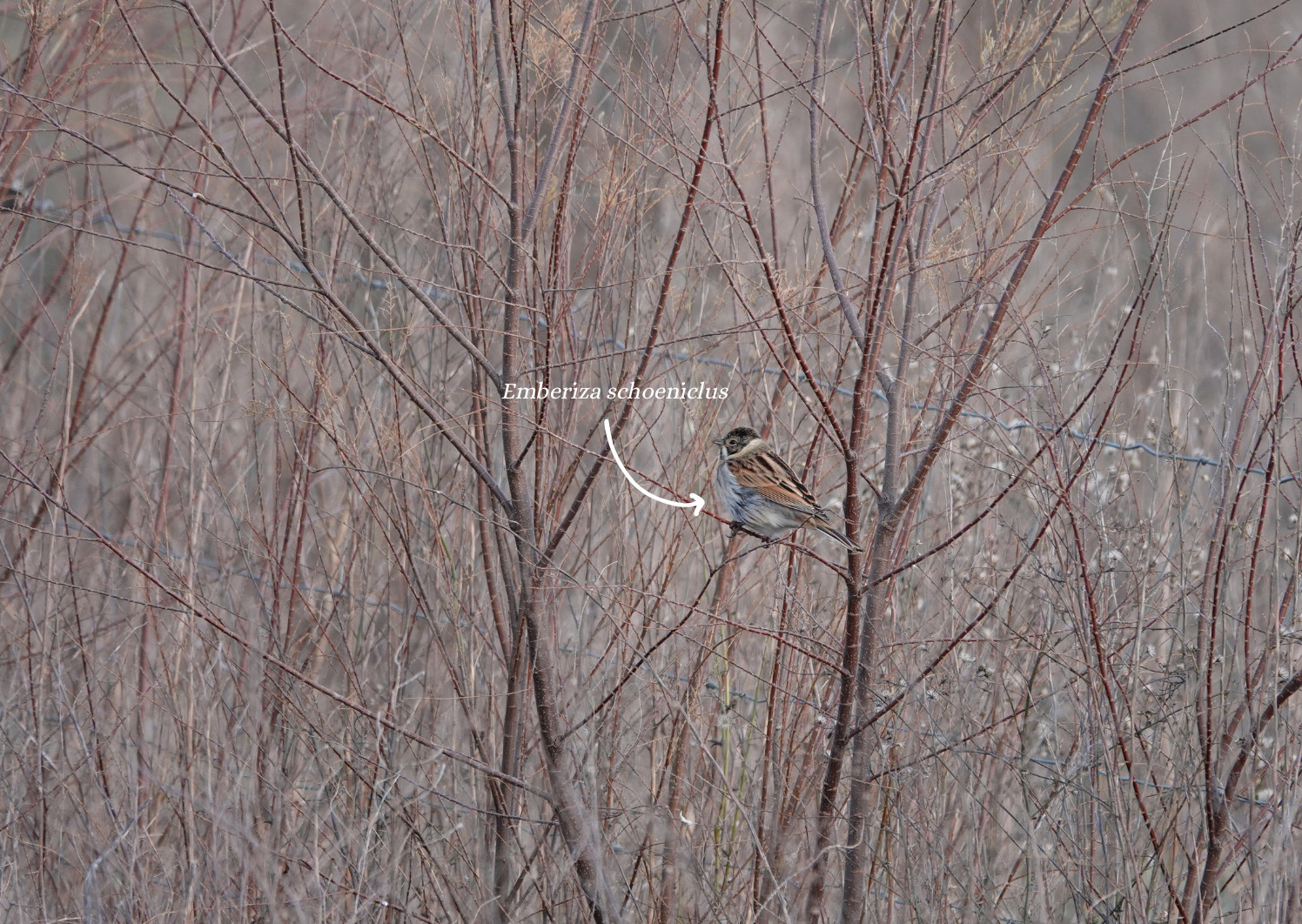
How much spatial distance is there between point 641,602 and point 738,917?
40.9 inches

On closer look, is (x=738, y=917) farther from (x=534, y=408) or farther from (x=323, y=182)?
(x=323, y=182)

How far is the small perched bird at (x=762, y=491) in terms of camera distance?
3438 mm

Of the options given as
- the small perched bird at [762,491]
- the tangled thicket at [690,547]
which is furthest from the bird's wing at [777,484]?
the tangled thicket at [690,547]

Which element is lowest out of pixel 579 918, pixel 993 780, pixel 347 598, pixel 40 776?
pixel 579 918

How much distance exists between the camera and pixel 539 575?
3.26 meters

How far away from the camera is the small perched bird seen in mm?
3438

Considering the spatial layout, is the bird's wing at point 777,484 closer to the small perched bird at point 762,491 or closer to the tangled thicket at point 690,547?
the small perched bird at point 762,491

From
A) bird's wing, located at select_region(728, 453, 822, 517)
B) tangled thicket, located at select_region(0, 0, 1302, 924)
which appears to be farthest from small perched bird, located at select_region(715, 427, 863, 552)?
tangled thicket, located at select_region(0, 0, 1302, 924)

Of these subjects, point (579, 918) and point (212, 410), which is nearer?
point (579, 918)

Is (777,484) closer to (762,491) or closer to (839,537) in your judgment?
(762,491)

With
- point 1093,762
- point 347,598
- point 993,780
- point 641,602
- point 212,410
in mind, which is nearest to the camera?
point 1093,762

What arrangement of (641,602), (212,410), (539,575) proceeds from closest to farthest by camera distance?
(539,575) → (641,602) → (212,410)

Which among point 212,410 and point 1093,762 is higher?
point 212,410

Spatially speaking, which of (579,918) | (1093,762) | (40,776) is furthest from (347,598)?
(1093,762)
